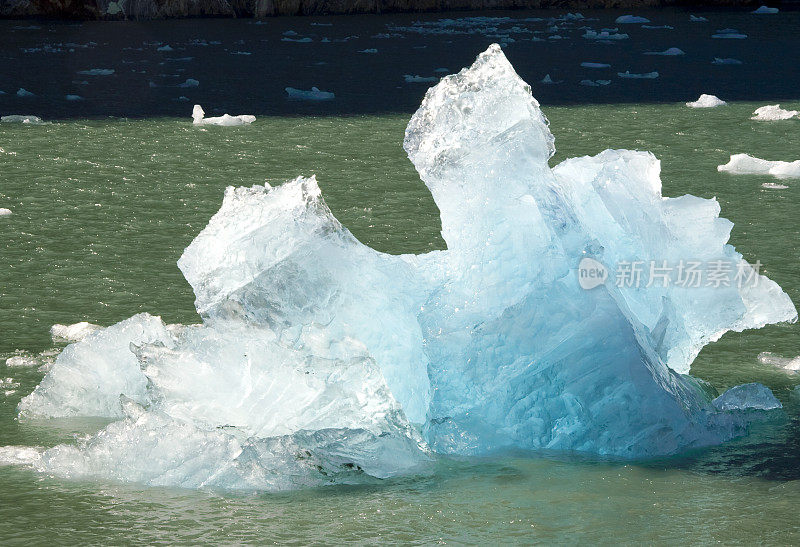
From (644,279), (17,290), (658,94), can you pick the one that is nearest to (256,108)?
(658,94)

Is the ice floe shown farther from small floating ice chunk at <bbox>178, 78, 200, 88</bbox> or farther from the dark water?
small floating ice chunk at <bbox>178, 78, 200, 88</bbox>

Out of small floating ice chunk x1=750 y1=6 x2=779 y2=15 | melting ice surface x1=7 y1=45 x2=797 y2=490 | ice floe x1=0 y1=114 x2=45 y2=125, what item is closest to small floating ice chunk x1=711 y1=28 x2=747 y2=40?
small floating ice chunk x1=750 y1=6 x2=779 y2=15

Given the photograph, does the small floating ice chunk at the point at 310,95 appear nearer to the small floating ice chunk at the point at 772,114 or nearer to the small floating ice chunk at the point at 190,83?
the small floating ice chunk at the point at 190,83

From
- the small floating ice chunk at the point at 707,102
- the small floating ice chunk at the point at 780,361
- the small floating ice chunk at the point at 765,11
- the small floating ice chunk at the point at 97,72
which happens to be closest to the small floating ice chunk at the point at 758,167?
the small floating ice chunk at the point at 707,102

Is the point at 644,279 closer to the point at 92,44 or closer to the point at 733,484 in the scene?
the point at 733,484

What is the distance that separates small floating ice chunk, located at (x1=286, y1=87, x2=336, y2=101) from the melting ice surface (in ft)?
11.4

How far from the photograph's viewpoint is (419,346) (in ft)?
5.35

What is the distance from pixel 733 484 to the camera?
146 centimetres

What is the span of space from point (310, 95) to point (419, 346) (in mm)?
3689

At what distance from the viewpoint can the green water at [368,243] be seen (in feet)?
→ 4.41

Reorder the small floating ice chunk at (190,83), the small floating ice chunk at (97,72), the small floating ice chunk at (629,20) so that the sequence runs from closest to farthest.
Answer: the small floating ice chunk at (190,83)
the small floating ice chunk at (97,72)
the small floating ice chunk at (629,20)

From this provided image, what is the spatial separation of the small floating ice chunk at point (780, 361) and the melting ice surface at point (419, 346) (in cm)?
22

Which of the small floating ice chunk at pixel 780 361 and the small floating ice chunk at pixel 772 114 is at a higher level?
the small floating ice chunk at pixel 772 114

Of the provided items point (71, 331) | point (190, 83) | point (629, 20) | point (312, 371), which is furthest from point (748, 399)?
point (629, 20)
